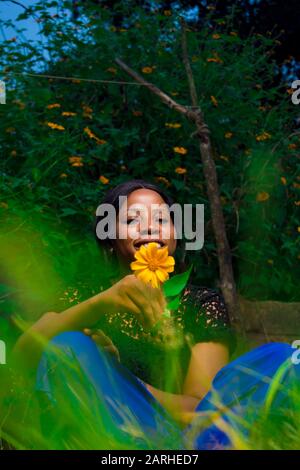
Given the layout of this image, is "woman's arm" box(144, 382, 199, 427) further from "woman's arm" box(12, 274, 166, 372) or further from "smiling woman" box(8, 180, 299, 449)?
"woman's arm" box(12, 274, 166, 372)

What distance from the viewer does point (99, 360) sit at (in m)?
1.57

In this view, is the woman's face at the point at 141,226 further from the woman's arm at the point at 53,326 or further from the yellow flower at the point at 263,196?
the yellow flower at the point at 263,196

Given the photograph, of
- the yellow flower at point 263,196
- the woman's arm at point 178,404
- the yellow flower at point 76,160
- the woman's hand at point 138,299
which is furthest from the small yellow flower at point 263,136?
the woman's hand at point 138,299

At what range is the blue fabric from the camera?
3.93 ft

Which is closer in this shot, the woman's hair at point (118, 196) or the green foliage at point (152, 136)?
the woman's hair at point (118, 196)

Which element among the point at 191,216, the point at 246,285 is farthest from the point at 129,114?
the point at 246,285

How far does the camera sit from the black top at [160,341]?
178cm

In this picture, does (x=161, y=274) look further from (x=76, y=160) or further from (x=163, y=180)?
(x=163, y=180)

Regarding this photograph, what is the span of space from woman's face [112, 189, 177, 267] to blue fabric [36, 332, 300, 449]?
386 millimetres

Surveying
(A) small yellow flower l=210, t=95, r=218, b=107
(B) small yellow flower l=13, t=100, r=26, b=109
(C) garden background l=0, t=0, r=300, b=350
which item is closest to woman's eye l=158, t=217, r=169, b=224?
(C) garden background l=0, t=0, r=300, b=350

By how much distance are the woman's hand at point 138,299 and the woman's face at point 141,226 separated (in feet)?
1.59

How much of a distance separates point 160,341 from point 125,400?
242 millimetres
